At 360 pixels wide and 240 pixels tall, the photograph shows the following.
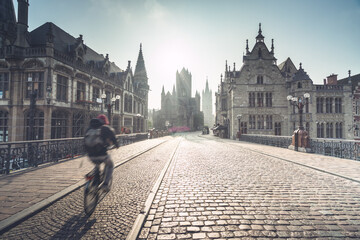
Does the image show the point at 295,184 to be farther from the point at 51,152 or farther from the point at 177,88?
the point at 177,88

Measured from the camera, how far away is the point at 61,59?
1510 centimetres

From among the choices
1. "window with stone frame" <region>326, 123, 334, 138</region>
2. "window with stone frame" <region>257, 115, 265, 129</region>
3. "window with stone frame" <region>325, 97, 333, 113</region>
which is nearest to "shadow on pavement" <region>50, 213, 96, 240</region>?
"window with stone frame" <region>257, 115, 265, 129</region>

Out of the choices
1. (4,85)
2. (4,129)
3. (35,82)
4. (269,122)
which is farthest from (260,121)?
(4,85)

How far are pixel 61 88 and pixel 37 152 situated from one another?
1231cm

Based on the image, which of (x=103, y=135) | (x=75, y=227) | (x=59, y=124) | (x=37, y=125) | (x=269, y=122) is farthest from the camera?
(x=269, y=122)

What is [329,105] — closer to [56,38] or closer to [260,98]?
[260,98]

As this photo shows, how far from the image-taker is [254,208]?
9.59ft

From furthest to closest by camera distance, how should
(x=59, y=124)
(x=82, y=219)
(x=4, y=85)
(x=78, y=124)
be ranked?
1. (x=78, y=124)
2. (x=59, y=124)
3. (x=4, y=85)
4. (x=82, y=219)

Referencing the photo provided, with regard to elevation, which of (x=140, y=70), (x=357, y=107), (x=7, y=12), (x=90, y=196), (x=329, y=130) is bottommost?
(x=90, y=196)

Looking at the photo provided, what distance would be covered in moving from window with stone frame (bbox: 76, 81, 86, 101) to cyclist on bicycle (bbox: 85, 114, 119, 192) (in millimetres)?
17677

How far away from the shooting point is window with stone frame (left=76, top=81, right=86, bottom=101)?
1743 cm

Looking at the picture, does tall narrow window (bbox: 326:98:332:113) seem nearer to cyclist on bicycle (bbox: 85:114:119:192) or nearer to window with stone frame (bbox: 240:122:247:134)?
window with stone frame (bbox: 240:122:247:134)

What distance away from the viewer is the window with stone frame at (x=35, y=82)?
14.1 meters

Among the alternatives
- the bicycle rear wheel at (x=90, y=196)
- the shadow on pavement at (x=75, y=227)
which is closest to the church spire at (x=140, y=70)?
the bicycle rear wheel at (x=90, y=196)
